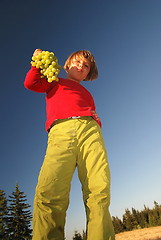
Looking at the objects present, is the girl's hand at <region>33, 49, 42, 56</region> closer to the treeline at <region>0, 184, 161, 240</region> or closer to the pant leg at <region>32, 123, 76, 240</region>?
the pant leg at <region>32, 123, 76, 240</region>

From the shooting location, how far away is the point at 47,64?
2340mm

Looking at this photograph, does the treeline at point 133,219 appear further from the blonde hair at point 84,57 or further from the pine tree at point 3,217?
the blonde hair at point 84,57

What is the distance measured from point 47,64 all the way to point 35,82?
29 cm

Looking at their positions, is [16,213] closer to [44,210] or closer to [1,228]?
[1,228]

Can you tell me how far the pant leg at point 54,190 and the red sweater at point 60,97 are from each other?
0.32 meters

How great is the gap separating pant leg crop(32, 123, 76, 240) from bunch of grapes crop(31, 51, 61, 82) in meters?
0.71

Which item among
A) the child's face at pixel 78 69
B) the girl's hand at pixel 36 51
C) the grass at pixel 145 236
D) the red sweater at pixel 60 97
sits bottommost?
the grass at pixel 145 236

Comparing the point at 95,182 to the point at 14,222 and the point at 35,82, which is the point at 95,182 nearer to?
the point at 35,82

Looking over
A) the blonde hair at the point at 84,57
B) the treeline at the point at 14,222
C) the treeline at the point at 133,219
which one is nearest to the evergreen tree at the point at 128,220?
the treeline at the point at 133,219

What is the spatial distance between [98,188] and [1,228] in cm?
2308

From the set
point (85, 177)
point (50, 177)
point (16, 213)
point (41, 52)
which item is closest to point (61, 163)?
point (50, 177)

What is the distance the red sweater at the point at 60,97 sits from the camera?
2.41 metres

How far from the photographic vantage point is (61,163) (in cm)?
205

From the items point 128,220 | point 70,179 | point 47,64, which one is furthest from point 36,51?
point 128,220
